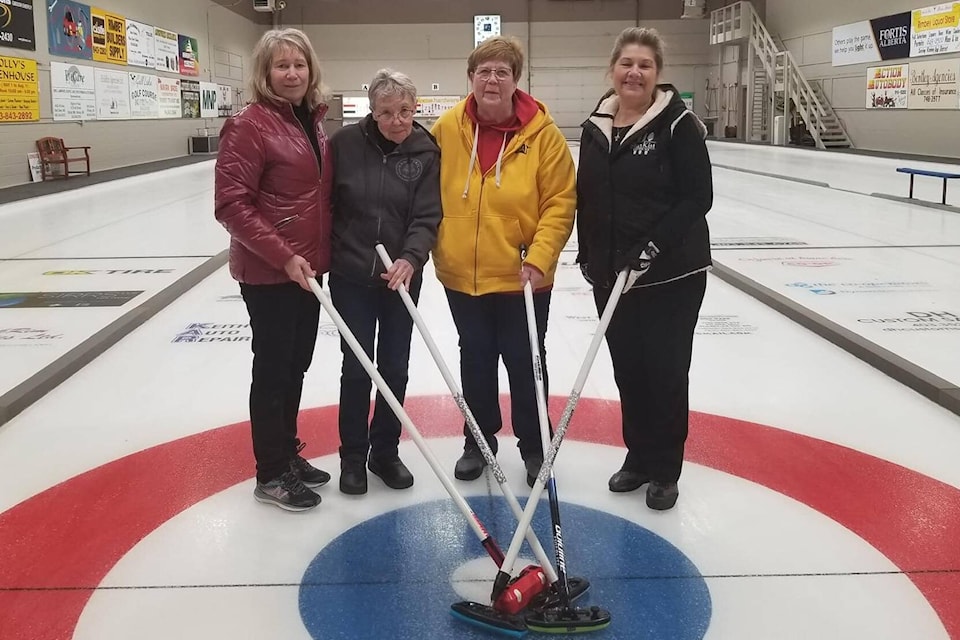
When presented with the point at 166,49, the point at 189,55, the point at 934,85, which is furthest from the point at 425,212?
the point at 189,55

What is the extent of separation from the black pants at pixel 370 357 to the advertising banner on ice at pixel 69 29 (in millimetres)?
14867

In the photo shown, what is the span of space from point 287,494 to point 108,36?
17.3 meters

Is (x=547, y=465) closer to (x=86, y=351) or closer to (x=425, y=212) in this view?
(x=425, y=212)

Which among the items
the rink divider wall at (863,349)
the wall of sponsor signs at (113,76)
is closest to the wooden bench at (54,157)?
the wall of sponsor signs at (113,76)

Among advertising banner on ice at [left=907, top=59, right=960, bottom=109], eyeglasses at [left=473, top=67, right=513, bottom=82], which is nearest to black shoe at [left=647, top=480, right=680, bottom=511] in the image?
eyeglasses at [left=473, top=67, right=513, bottom=82]

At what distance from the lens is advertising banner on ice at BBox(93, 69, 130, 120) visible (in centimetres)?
1677

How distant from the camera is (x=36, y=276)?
6.32 meters

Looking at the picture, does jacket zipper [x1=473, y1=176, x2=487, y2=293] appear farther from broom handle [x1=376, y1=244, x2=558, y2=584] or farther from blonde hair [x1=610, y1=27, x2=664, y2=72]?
blonde hair [x1=610, y1=27, x2=664, y2=72]

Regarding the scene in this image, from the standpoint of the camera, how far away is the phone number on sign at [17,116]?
519 inches

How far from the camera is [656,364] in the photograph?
8.41ft

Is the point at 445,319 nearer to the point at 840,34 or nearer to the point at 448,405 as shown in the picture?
the point at 448,405

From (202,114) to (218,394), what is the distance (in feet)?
69.9

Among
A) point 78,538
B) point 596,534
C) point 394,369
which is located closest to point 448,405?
point 394,369

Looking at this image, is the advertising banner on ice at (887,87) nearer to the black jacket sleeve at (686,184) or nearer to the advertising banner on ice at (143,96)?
the advertising banner on ice at (143,96)
